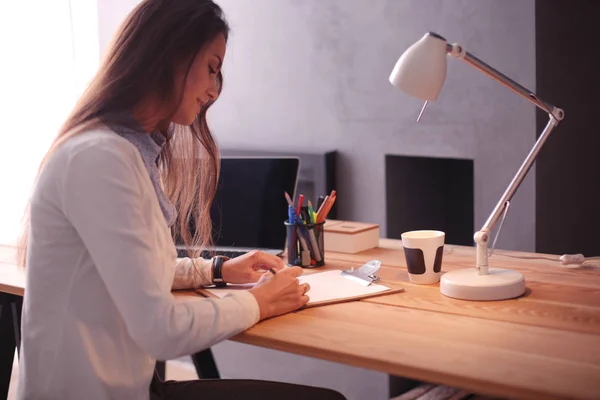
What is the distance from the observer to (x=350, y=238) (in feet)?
6.13

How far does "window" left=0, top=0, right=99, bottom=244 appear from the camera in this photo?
2.99 metres

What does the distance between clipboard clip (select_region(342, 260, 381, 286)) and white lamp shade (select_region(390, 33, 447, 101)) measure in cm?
39

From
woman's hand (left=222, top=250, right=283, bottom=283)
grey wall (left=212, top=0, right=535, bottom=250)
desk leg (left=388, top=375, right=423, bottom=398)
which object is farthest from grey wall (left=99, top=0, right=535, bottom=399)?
woman's hand (left=222, top=250, right=283, bottom=283)

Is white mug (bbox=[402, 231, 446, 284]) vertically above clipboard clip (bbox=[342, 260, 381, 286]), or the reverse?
white mug (bbox=[402, 231, 446, 284])

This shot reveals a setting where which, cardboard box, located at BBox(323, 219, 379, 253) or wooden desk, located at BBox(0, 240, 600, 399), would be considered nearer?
wooden desk, located at BBox(0, 240, 600, 399)

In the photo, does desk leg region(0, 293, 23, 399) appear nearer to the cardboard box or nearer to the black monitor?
the black monitor

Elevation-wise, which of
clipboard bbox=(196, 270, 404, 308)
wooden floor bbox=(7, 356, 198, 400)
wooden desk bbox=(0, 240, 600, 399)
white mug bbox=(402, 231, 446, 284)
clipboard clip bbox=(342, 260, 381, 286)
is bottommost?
wooden floor bbox=(7, 356, 198, 400)

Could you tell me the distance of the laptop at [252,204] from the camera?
6.44 ft

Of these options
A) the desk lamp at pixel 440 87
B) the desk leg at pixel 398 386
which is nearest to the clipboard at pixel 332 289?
the desk lamp at pixel 440 87

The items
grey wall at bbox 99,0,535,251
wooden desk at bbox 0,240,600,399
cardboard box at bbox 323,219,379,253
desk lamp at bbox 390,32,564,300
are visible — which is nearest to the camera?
wooden desk at bbox 0,240,600,399

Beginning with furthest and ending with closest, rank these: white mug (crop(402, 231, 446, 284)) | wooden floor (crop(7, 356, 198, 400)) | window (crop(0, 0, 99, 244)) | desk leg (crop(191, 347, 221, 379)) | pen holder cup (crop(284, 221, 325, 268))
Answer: wooden floor (crop(7, 356, 198, 400)), window (crop(0, 0, 99, 244)), desk leg (crop(191, 347, 221, 379)), pen holder cup (crop(284, 221, 325, 268)), white mug (crop(402, 231, 446, 284))

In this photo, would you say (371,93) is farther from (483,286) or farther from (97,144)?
(97,144)

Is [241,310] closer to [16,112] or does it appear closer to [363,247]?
[363,247]

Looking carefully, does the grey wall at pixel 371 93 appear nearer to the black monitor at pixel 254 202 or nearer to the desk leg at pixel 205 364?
the black monitor at pixel 254 202
